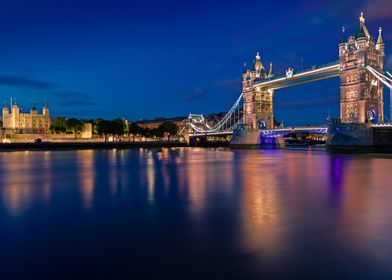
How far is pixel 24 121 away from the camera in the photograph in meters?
81.8

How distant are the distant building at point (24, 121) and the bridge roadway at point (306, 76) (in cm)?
5438

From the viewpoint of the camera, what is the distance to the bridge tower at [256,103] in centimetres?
6216

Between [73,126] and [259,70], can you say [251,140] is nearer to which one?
[259,70]

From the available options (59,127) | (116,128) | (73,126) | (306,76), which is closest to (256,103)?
(306,76)

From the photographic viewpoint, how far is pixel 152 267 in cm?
468

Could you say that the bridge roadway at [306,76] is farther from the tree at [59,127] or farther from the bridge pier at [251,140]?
the tree at [59,127]

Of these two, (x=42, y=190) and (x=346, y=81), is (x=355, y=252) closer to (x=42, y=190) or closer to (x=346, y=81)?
(x=42, y=190)

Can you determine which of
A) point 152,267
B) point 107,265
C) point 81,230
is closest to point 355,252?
point 152,267

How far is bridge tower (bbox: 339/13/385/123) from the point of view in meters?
37.8

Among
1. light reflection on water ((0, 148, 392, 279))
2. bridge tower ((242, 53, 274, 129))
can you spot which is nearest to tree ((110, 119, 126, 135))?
bridge tower ((242, 53, 274, 129))

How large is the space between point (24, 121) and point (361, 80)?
74.2 metres

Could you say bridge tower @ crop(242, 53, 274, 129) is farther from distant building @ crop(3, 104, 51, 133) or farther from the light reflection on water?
the light reflection on water

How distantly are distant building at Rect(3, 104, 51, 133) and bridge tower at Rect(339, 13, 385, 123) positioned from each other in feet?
223

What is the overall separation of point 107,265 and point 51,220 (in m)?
3.34
